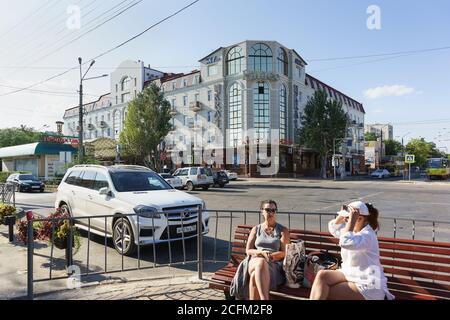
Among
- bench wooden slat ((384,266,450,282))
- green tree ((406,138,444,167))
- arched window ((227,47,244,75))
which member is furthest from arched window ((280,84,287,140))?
green tree ((406,138,444,167))

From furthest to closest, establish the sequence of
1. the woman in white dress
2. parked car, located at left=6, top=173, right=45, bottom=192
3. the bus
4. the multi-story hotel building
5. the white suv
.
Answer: the multi-story hotel building, the bus, parked car, located at left=6, top=173, right=45, bottom=192, the white suv, the woman in white dress

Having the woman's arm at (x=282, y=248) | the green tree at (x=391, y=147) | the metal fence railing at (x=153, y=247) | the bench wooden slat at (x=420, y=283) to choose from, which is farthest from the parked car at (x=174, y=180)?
the green tree at (x=391, y=147)

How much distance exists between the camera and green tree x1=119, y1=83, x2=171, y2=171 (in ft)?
126

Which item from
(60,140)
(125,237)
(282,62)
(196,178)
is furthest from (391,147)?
(125,237)

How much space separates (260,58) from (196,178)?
27685 millimetres

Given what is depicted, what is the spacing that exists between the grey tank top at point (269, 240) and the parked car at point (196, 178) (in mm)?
22770

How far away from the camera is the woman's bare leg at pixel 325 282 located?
3734mm

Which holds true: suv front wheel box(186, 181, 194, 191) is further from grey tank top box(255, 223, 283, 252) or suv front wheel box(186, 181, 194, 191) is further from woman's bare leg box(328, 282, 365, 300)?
woman's bare leg box(328, 282, 365, 300)

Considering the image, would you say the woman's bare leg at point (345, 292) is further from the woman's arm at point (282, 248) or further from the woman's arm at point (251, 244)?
the woman's arm at point (251, 244)

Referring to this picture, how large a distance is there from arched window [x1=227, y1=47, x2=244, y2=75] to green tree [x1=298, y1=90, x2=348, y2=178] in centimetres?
1123

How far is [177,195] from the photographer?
8133 millimetres
